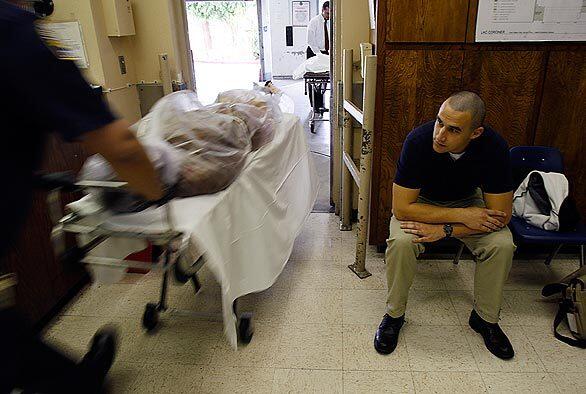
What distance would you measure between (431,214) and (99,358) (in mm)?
1490

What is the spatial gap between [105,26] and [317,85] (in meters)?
3.56

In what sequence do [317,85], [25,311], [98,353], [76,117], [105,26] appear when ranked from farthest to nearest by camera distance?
[317,85]
[105,26]
[25,311]
[98,353]
[76,117]

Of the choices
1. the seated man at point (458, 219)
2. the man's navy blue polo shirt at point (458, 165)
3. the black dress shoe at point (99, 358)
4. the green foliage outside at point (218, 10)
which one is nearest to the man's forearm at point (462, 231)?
the seated man at point (458, 219)

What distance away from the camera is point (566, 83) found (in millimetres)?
2289

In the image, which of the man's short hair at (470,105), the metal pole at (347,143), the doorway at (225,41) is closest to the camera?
the man's short hair at (470,105)

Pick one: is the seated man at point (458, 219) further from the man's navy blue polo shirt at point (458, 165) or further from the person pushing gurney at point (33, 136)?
the person pushing gurney at point (33, 136)

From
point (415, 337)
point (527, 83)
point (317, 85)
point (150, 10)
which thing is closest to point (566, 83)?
point (527, 83)

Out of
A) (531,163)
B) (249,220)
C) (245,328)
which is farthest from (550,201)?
(245,328)

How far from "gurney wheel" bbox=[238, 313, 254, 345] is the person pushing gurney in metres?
0.92

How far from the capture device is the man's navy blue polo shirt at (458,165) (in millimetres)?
1823

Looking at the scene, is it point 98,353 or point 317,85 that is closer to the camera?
point 98,353

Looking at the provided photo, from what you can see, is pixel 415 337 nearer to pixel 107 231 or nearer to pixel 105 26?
pixel 107 231

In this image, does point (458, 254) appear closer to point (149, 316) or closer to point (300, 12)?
point (149, 316)

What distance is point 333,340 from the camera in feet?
6.43
